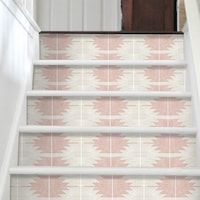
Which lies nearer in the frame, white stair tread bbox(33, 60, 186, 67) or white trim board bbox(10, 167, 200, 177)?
white trim board bbox(10, 167, 200, 177)

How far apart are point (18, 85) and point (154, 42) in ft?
3.37

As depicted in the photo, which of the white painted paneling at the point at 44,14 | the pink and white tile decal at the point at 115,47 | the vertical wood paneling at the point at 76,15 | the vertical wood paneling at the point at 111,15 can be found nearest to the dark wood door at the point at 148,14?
the vertical wood paneling at the point at 111,15

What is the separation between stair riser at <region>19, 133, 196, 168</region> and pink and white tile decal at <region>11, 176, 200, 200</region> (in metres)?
0.21

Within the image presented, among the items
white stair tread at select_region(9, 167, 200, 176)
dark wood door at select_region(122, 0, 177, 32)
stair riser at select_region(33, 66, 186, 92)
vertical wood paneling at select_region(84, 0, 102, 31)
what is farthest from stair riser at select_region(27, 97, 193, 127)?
vertical wood paneling at select_region(84, 0, 102, 31)

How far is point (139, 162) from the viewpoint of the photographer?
259 cm

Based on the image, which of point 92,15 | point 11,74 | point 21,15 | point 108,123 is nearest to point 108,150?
point 108,123

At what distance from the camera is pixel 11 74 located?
8.23 ft

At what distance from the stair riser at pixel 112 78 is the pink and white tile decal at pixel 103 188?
32.5 inches

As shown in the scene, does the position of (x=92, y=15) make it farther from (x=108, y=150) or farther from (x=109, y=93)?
(x=108, y=150)

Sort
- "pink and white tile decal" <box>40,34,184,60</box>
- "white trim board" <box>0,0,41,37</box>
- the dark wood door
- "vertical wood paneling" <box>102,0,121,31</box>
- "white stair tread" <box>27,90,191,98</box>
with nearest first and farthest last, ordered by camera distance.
→ 1. "white trim board" <box>0,0,41,37</box>
2. "white stair tread" <box>27,90,191,98</box>
3. "pink and white tile decal" <box>40,34,184,60</box>
4. the dark wood door
5. "vertical wood paneling" <box>102,0,121,31</box>

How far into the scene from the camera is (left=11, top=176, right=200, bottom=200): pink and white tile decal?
2.37 metres

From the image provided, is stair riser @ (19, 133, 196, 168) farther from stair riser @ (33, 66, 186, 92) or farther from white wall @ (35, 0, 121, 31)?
white wall @ (35, 0, 121, 31)

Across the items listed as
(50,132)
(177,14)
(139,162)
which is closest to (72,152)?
(50,132)

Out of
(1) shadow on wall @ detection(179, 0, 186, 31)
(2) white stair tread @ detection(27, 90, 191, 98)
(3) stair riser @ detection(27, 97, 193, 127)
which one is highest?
(1) shadow on wall @ detection(179, 0, 186, 31)
